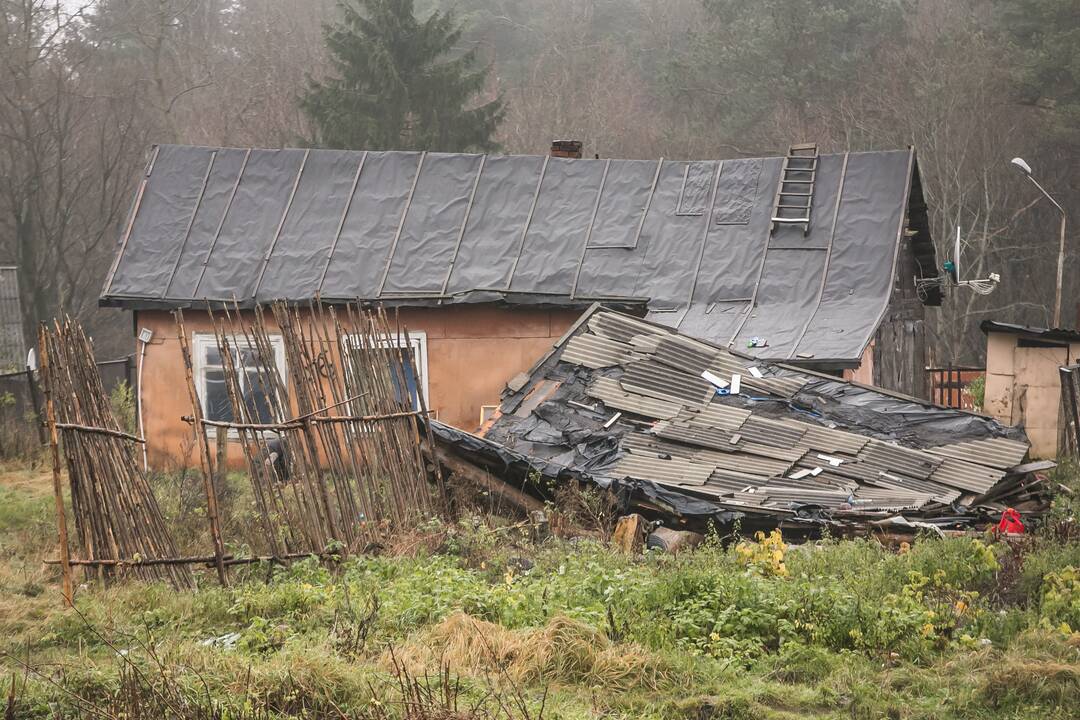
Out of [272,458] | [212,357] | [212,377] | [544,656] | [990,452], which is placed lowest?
[544,656]

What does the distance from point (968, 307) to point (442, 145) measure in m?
14.3

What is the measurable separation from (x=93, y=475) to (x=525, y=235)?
10809 millimetres

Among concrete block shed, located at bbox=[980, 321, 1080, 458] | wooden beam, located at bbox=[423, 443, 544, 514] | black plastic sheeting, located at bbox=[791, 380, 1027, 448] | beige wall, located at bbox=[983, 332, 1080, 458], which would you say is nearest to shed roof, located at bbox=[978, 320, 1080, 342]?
concrete block shed, located at bbox=[980, 321, 1080, 458]

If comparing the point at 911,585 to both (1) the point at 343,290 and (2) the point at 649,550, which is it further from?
(1) the point at 343,290

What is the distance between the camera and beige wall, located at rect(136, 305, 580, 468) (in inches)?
689

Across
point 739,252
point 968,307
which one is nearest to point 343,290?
point 739,252

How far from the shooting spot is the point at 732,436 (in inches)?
485

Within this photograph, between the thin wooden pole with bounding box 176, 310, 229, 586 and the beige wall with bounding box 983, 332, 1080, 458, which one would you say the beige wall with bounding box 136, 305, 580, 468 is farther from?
the thin wooden pole with bounding box 176, 310, 229, 586

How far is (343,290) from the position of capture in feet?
58.6

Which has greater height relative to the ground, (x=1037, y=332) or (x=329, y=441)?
(x=1037, y=332)

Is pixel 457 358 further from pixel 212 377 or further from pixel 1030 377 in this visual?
pixel 1030 377

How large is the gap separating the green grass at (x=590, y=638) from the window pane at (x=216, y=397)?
891 centimetres

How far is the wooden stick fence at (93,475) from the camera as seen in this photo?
321 inches

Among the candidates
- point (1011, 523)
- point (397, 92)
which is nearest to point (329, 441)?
point (1011, 523)
